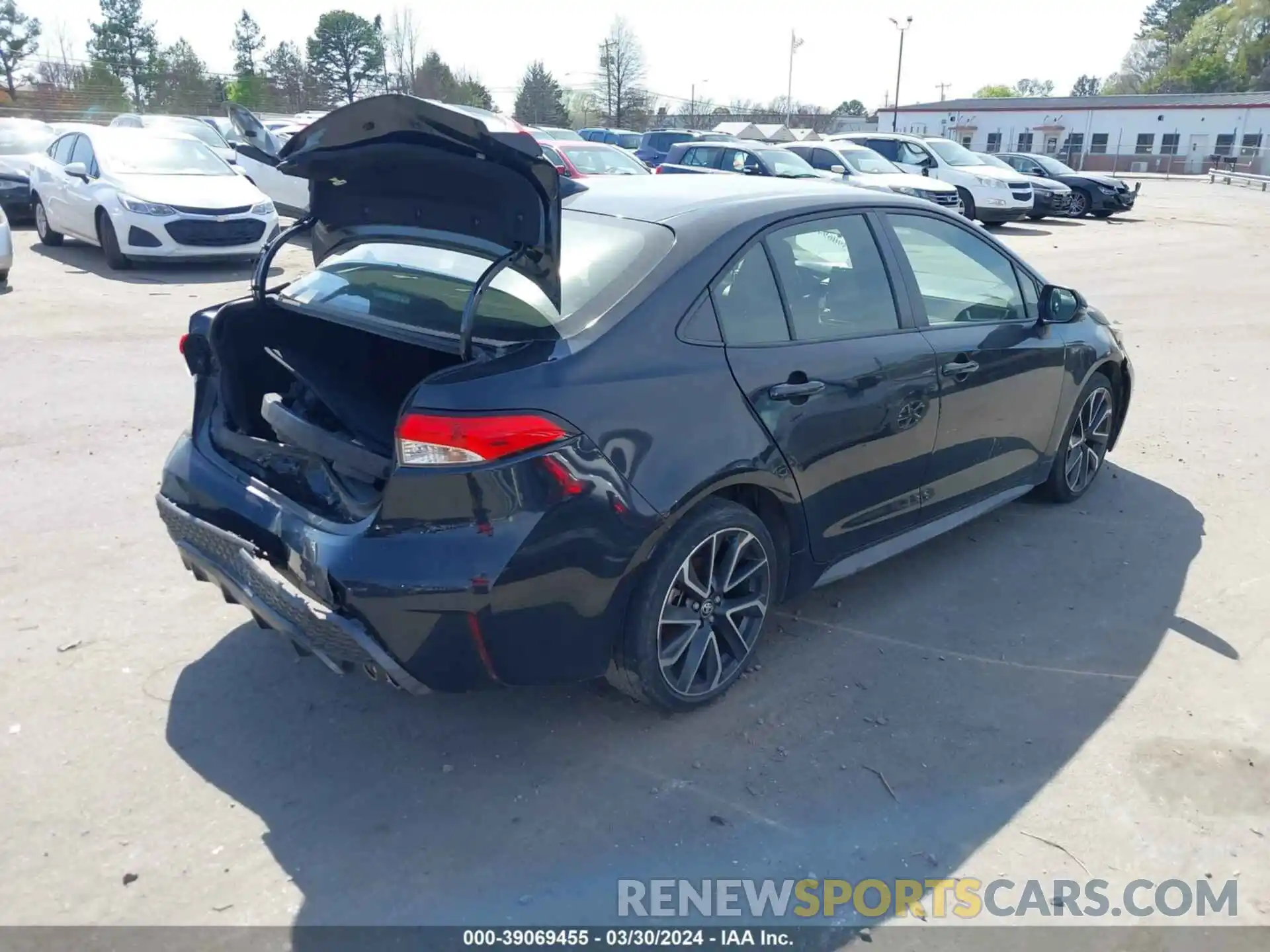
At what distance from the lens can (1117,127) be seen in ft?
224

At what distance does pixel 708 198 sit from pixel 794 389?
80 cm

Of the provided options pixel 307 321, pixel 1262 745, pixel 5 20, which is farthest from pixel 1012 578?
pixel 5 20

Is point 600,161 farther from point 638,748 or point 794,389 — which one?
point 638,748

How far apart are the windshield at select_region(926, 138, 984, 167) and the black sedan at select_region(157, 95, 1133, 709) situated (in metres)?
19.1

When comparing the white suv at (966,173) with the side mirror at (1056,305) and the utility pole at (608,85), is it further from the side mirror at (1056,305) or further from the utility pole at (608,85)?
the utility pole at (608,85)

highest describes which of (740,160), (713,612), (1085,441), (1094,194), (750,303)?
(740,160)

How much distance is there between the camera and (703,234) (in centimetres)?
347

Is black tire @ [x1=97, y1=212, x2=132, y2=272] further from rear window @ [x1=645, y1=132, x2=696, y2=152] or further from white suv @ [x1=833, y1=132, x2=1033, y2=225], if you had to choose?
rear window @ [x1=645, y1=132, x2=696, y2=152]

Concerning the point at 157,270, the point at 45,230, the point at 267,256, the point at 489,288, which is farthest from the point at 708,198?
the point at 45,230

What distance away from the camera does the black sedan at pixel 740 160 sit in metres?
18.6

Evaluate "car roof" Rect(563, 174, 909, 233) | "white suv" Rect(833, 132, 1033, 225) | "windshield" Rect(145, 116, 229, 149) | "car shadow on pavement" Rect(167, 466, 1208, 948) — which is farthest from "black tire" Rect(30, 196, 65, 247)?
"white suv" Rect(833, 132, 1033, 225)

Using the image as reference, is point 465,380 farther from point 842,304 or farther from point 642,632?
point 842,304

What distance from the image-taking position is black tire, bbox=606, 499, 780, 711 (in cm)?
325

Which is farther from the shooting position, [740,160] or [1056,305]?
[740,160]
